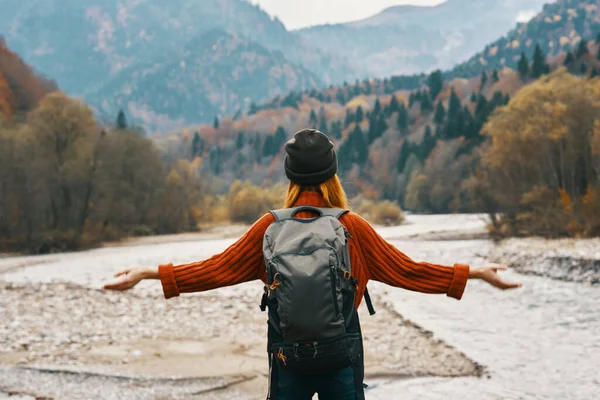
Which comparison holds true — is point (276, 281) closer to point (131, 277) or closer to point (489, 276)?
point (131, 277)

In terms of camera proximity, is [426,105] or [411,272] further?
[426,105]

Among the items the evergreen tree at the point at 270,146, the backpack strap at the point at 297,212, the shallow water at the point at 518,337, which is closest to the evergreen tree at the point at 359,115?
the evergreen tree at the point at 270,146

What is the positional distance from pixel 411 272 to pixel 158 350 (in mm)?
8193

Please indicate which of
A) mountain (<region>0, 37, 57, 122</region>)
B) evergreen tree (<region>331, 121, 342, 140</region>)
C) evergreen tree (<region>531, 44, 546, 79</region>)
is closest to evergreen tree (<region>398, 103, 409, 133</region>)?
evergreen tree (<region>331, 121, 342, 140</region>)

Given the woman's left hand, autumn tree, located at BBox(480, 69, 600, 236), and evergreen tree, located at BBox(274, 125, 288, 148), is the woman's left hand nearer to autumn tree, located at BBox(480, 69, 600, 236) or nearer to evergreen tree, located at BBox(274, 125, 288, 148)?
autumn tree, located at BBox(480, 69, 600, 236)

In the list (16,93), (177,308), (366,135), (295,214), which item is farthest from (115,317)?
(366,135)

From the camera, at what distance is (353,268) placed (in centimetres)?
250

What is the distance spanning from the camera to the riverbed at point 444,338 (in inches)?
334

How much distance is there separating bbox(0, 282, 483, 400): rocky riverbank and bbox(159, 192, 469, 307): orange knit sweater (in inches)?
215

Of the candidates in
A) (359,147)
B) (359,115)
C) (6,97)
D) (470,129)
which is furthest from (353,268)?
(359,115)

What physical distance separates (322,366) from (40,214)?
3529cm

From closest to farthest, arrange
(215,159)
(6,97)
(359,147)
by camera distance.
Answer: (6,97) → (359,147) → (215,159)

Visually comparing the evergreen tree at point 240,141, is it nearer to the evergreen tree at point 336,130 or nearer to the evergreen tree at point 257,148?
the evergreen tree at point 257,148

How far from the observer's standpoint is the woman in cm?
236
